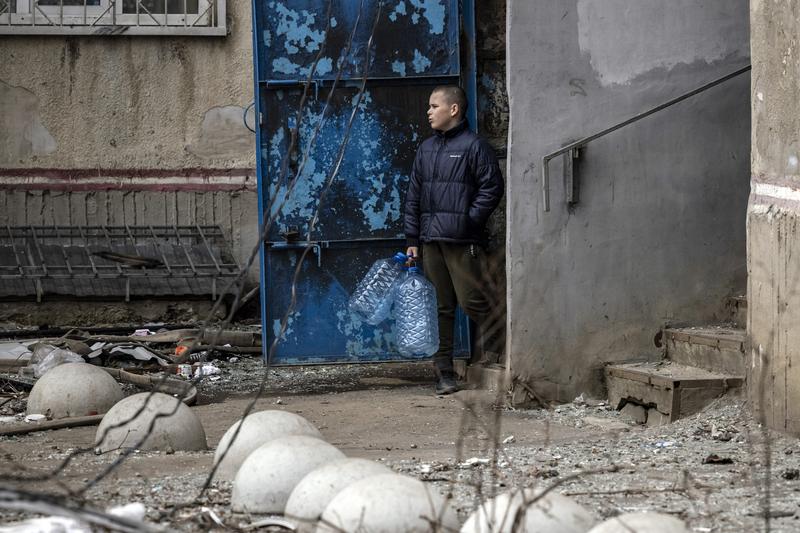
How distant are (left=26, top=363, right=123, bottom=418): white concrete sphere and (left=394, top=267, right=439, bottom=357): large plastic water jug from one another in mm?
2354

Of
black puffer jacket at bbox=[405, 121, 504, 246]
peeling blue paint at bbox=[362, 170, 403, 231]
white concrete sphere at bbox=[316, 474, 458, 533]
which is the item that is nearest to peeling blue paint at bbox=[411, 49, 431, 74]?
black puffer jacket at bbox=[405, 121, 504, 246]

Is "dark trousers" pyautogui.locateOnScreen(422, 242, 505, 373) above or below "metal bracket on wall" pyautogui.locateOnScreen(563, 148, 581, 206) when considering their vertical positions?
below

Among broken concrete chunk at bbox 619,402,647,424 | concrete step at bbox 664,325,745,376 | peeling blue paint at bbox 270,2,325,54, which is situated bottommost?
broken concrete chunk at bbox 619,402,647,424

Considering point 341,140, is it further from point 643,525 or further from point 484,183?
point 643,525

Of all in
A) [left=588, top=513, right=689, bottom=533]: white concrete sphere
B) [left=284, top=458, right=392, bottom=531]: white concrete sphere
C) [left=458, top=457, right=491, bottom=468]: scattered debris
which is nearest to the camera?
[left=588, top=513, right=689, bottom=533]: white concrete sphere

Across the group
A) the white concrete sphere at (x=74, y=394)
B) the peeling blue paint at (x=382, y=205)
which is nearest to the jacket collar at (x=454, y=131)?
the peeling blue paint at (x=382, y=205)

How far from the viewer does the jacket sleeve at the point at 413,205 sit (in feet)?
29.1

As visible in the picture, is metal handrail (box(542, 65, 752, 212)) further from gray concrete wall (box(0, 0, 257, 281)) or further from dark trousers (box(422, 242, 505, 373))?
gray concrete wall (box(0, 0, 257, 281))

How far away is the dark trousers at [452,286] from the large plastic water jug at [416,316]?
0.92 feet

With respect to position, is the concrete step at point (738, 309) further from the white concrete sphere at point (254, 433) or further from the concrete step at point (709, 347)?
the white concrete sphere at point (254, 433)

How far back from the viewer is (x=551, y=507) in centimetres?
404

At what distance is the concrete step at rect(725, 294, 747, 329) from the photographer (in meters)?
8.03

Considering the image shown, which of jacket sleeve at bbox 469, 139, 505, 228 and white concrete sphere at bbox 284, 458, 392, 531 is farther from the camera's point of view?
jacket sleeve at bbox 469, 139, 505, 228

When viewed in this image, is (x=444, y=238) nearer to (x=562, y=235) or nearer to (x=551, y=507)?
(x=562, y=235)
